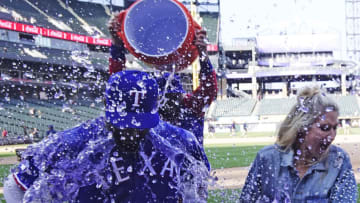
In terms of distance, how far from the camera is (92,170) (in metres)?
2.28

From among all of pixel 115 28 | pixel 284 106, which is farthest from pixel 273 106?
pixel 115 28

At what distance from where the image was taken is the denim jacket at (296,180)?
219 cm

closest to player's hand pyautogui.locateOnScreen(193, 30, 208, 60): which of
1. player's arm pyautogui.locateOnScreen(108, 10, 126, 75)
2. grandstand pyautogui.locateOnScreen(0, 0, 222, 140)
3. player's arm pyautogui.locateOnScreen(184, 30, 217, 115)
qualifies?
player's arm pyautogui.locateOnScreen(184, 30, 217, 115)

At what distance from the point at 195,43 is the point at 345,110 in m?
37.7

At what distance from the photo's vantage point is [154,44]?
3.37 meters

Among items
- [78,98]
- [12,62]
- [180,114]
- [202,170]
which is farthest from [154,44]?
[12,62]

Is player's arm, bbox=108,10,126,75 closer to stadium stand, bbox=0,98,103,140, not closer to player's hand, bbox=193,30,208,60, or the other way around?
player's hand, bbox=193,30,208,60

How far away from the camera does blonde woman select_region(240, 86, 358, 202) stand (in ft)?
7.22

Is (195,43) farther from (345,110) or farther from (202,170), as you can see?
(345,110)

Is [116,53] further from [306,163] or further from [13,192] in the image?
[306,163]

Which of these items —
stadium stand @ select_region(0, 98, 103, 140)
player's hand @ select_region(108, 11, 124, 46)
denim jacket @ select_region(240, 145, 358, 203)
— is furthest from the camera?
stadium stand @ select_region(0, 98, 103, 140)

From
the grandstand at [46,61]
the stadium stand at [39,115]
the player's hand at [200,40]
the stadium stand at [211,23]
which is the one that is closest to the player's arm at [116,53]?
the player's hand at [200,40]

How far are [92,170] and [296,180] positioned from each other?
918 mm

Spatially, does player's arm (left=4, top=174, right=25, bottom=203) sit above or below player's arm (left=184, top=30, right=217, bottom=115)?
below
